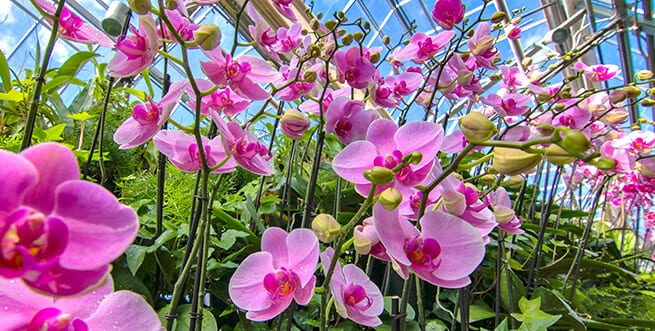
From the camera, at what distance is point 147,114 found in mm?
392

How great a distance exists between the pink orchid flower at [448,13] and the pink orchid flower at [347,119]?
210mm

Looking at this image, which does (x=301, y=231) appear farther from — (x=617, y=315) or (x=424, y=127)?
(x=617, y=315)

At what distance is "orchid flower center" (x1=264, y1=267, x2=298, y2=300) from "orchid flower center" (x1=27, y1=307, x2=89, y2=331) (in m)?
0.19

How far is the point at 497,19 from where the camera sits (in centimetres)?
61

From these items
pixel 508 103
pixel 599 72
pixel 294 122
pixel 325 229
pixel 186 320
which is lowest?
pixel 186 320

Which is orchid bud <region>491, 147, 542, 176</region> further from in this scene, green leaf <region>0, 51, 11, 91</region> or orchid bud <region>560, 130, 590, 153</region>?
green leaf <region>0, 51, 11, 91</region>

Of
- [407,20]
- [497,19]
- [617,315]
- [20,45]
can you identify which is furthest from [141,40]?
[407,20]

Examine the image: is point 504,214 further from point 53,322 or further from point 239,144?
point 53,322

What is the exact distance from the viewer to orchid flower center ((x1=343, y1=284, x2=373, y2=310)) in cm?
37

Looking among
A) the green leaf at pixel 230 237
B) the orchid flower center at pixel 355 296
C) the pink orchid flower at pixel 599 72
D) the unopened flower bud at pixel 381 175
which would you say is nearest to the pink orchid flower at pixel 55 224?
the unopened flower bud at pixel 381 175

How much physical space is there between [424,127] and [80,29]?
34 centimetres

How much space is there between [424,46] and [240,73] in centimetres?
32

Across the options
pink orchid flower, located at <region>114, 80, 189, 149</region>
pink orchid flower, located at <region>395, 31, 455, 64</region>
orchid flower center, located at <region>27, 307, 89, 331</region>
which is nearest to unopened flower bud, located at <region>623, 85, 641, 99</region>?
pink orchid flower, located at <region>395, 31, 455, 64</region>

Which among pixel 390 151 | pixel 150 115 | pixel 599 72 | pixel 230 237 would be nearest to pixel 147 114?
pixel 150 115
